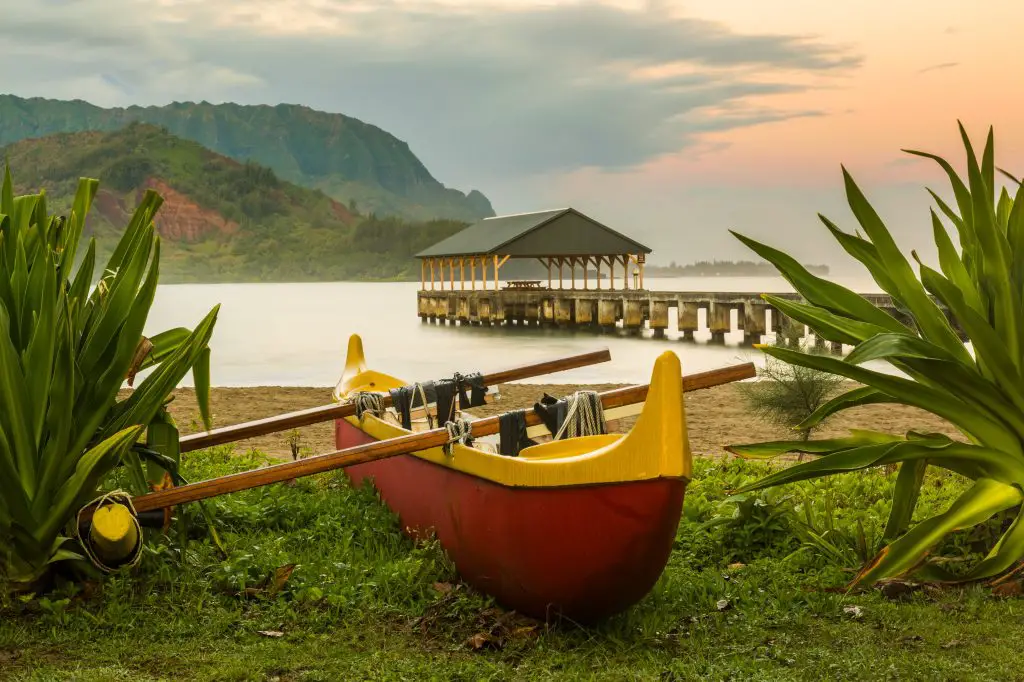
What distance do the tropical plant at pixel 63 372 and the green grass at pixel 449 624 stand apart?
1.39ft

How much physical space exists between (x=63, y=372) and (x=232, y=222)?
18114 cm

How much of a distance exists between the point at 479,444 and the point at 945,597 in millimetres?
2666

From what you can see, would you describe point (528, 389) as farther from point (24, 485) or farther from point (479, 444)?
point (24, 485)

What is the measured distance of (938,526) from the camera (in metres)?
5.16

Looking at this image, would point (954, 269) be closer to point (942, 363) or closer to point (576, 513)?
point (942, 363)

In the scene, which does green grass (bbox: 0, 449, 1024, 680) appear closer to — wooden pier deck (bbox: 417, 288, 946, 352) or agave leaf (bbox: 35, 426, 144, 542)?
agave leaf (bbox: 35, 426, 144, 542)

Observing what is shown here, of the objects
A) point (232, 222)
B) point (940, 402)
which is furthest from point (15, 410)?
point (232, 222)

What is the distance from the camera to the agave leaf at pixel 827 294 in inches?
226

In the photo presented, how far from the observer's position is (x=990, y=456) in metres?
5.38

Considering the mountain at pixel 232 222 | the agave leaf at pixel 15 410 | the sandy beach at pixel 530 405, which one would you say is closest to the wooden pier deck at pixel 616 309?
the sandy beach at pixel 530 405

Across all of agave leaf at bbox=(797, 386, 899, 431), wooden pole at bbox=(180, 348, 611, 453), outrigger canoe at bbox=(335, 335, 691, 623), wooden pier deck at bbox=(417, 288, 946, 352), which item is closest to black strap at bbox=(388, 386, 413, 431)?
wooden pole at bbox=(180, 348, 611, 453)

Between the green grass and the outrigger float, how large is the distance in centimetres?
23

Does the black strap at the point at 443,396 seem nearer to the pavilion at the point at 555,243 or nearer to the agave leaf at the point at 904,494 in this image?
the agave leaf at the point at 904,494

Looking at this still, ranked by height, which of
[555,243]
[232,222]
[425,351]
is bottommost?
[425,351]
